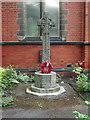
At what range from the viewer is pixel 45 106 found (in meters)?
4.31

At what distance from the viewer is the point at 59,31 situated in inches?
337

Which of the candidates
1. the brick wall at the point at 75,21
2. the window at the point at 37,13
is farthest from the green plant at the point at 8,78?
the brick wall at the point at 75,21

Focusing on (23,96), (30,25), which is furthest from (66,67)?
(23,96)

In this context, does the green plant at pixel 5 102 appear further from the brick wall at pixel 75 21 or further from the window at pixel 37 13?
the brick wall at pixel 75 21

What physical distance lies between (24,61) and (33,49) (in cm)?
69

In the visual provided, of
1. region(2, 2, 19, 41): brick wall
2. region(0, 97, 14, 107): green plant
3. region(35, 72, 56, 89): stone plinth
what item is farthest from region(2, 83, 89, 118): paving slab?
region(2, 2, 19, 41): brick wall

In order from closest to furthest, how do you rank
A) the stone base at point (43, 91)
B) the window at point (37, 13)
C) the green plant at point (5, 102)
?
the green plant at point (5, 102)
the stone base at point (43, 91)
the window at point (37, 13)

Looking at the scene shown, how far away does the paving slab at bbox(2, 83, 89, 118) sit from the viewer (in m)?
3.75

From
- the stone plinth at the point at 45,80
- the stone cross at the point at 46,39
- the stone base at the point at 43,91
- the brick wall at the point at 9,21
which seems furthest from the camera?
the brick wall at the point at 9,21

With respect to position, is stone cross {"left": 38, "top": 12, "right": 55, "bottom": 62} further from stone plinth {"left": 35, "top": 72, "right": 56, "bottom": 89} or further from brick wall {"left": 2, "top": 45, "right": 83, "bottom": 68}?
brick wall {"left": 2, "top": 45, "right": 83, "bottom": 68}

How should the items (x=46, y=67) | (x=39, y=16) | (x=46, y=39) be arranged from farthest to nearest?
(x=39, y=16) < (x=46, y=39) < (x=46, y=67)

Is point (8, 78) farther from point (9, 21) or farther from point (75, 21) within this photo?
point (75, 21)

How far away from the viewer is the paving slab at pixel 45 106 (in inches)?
148

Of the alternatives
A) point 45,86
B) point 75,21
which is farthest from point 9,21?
point 45,86
